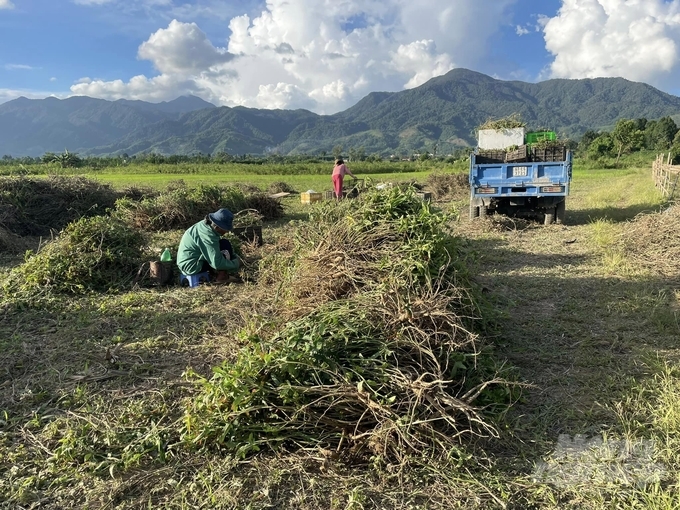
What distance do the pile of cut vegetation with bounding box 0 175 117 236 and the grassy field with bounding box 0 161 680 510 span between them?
21.9ft

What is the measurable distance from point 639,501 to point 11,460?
11.3 ft

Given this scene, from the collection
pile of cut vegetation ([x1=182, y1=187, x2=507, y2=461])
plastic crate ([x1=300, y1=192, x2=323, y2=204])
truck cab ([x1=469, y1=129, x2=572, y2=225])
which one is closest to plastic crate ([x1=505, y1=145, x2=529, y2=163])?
truck cab ([x1=469, y1=129, x2=572, y2=225])

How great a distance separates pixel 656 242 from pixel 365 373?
6426 mm

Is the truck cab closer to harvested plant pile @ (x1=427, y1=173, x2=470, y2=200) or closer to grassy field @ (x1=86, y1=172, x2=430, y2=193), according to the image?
harvested plant pile @ (x1=427, y1=173, x2=470, y2=200)

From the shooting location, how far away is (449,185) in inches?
734

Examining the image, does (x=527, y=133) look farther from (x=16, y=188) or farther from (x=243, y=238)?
(x=16, y=188)

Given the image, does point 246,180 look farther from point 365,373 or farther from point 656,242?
point 365,373

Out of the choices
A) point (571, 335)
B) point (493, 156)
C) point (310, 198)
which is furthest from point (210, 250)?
point (310, 198)

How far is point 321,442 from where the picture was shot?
261cm

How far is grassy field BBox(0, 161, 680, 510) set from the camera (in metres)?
2.32

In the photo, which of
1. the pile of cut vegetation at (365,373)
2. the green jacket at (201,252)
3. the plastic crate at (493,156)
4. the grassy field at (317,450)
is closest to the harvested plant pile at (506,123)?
the plastic crate at (493,156)

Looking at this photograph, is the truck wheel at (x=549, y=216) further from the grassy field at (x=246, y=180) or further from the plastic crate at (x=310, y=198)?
the grassy field at (x=246, y=180)

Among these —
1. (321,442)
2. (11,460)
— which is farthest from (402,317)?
(11,460)

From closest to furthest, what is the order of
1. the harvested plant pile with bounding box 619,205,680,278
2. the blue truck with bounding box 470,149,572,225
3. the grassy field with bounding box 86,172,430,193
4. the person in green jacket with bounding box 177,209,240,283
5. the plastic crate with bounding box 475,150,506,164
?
the person in green jacket with bounding box 177,209,240,283
the harvested plant pile with bounding box 619,205,680,278
the blue truck with bounding box 470,149,572,225
the plastic crate with bounding box 475,150,506,164
the grassy field with bounding box 86,172,430,193
